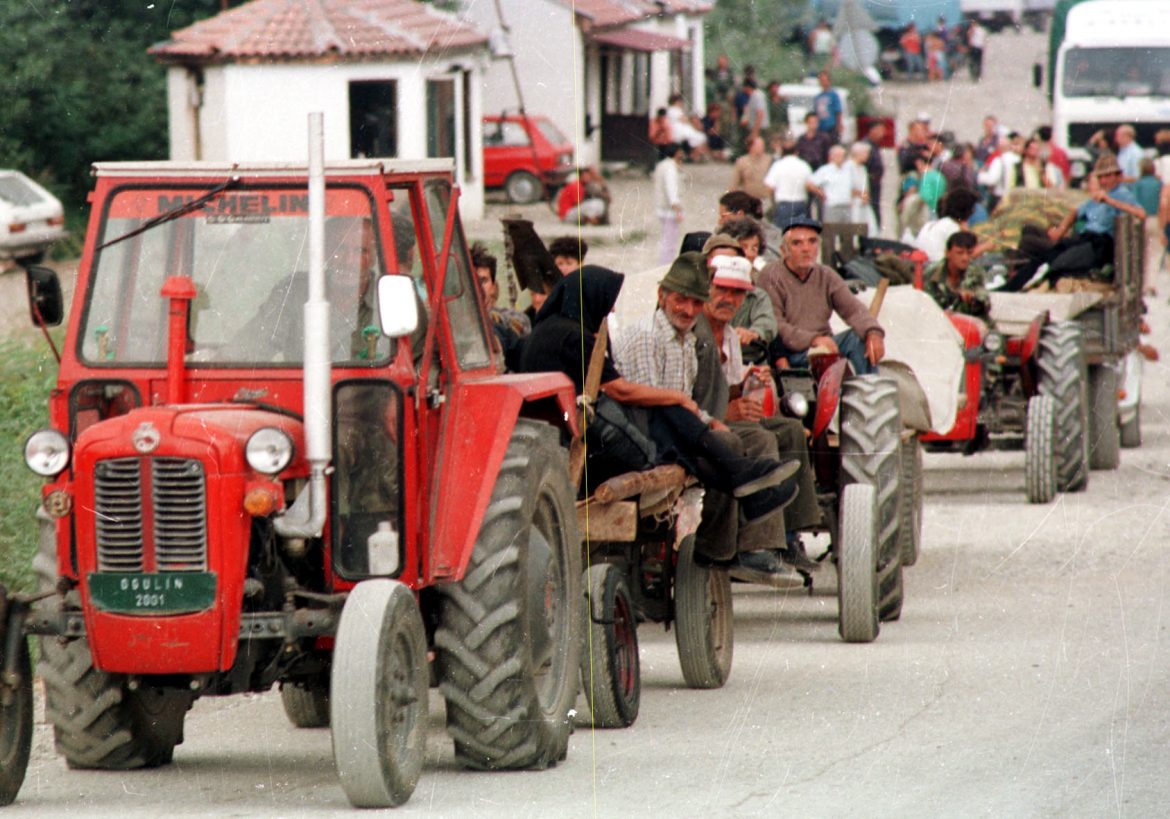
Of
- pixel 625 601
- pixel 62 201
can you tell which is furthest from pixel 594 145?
pixel 625 601

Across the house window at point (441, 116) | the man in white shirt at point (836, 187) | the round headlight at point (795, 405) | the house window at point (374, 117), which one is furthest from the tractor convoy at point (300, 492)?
the house window at point (441, 116)

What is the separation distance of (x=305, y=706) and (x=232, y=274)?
2.29 metres

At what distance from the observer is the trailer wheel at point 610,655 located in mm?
8430

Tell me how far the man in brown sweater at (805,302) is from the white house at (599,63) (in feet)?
79.2

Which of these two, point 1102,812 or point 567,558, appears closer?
point 1102,812

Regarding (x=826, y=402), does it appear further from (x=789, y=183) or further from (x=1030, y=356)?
(x=789, y=183)

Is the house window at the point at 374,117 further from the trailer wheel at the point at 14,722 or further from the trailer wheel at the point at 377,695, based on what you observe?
the trailer wheel at the point at 377,695

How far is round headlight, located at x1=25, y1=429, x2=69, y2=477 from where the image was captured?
6898 millimetres

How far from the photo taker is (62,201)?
99.8 ft

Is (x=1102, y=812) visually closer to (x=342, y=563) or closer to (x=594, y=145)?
(x=342, y=563)

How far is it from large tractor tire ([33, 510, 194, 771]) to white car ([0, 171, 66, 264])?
65.0 ft

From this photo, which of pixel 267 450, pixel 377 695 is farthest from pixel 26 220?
pixel 377 695

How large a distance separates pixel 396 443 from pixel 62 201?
80.3ft

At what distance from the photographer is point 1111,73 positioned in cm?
3841
